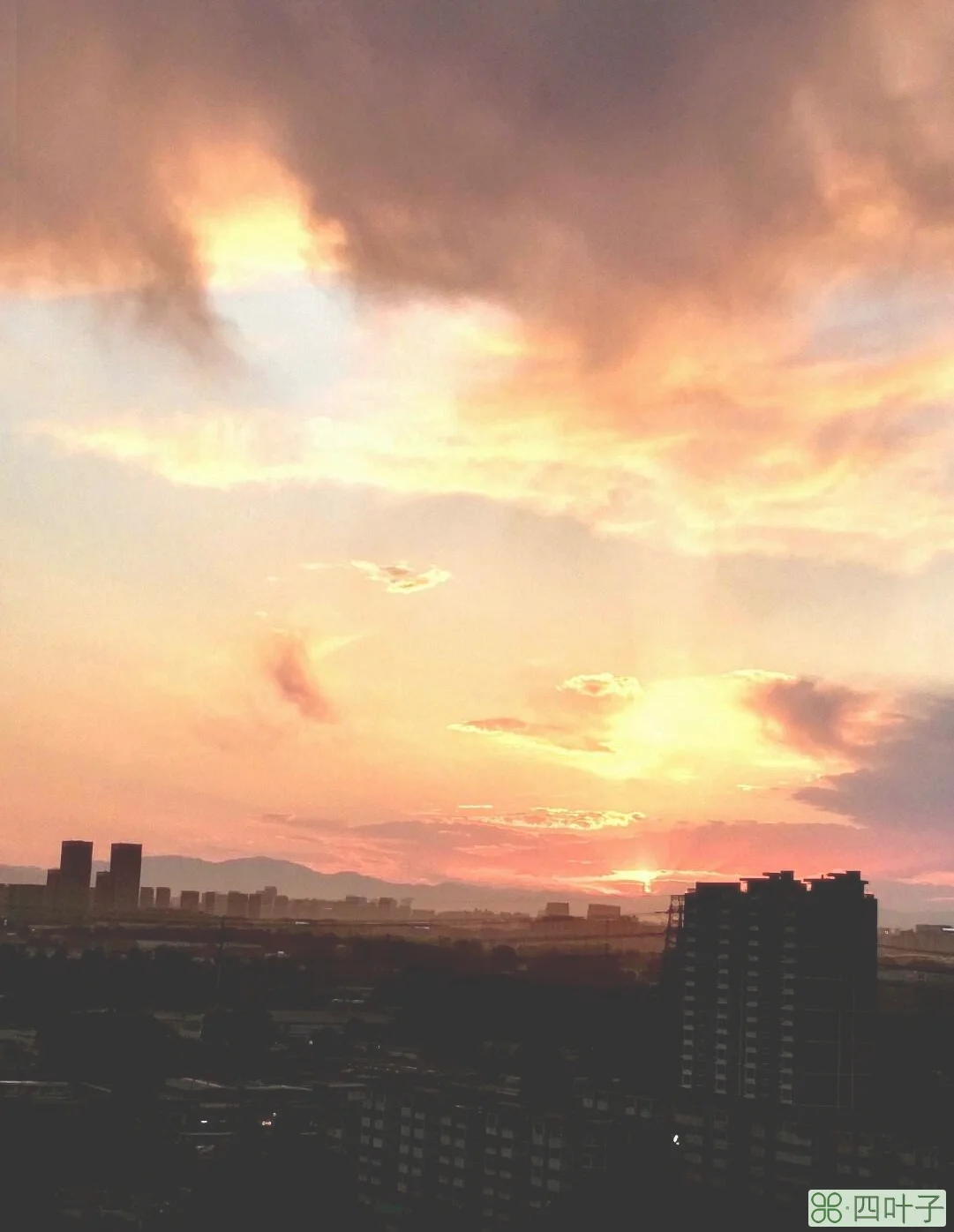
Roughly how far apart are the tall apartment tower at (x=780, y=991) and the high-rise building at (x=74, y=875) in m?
34.5

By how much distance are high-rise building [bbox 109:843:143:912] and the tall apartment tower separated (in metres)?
35.6

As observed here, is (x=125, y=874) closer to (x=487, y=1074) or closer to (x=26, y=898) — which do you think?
(x=26, y=898)

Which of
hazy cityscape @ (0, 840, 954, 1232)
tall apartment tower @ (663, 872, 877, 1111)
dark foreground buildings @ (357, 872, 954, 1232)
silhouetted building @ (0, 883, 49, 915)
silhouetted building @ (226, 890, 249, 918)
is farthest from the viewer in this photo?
silhouetted building @ (226, 890, 249, 918)

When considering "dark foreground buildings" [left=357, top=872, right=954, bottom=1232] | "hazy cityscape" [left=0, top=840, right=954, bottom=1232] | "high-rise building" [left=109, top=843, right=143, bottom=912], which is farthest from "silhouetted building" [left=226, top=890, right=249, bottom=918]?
"dark foreground buildings" [left=357, top=872, right=954, bottom=1232]

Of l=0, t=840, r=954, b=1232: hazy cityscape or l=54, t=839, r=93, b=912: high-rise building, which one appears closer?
l=0, t=840, r=954, b=1232: hazy cityscape

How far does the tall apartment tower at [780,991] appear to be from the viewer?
20250 mm

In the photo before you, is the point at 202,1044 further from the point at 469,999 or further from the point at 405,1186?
the point at 405,1186

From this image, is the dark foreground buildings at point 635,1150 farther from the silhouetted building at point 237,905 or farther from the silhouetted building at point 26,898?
the silhouetted building at point 237,905

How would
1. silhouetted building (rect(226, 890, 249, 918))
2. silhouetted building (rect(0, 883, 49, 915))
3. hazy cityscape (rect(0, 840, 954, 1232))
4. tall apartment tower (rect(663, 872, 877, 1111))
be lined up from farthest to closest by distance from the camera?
silhouetted building (rect(226, 890, 249, 918))
silhouetted building (rect(0, 883, 49, 915))
tall apartment tower (rect(663, 872, 877, 1111))
hazy cityscape (rect(0, 840, 954, 1232))

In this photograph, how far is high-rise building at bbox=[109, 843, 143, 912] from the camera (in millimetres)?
54094

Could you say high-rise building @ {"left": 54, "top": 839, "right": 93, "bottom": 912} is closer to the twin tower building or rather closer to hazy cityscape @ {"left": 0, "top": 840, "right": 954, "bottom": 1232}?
the twin tower building

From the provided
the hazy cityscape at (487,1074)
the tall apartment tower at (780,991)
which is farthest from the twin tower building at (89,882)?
the tall apartment tower at (780,991)

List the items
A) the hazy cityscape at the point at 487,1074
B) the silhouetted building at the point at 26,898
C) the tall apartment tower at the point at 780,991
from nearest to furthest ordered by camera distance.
Answer: the hazy cityscape at the point at 487,1074
the tall apartment tower at the point at 780,991
the silhouetted building at the point at 26,898

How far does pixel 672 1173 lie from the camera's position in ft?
43.7
